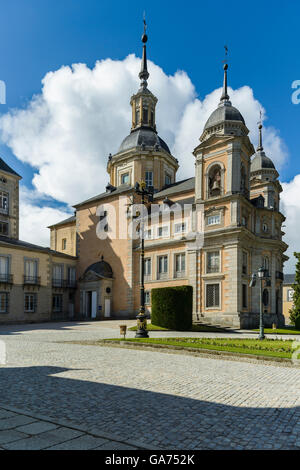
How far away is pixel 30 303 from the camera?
3766 cm

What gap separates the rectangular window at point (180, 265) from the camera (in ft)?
121

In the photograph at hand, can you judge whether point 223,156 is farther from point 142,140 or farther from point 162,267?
point 142,140

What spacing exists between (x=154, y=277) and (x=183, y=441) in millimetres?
34252

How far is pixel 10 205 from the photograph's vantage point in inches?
1807

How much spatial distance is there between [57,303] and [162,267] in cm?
1338

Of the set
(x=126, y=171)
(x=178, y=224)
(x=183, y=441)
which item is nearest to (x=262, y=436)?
(x=183, y=441)

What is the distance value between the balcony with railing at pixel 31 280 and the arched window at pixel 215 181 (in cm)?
2038

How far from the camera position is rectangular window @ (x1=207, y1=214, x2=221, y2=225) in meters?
34.4

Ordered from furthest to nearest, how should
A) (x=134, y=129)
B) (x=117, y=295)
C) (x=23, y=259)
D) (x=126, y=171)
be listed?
(x=134, y=129), (x=126, y=171), (x=117, y=295), (x=23, y=259)

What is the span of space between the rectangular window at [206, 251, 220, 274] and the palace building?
0.12m

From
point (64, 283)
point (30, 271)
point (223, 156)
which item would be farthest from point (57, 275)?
point (223, 156)

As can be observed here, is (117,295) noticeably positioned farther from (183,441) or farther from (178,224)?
(183,441)

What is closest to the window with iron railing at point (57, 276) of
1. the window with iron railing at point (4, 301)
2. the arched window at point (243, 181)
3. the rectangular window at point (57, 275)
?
the rectangular window at point (57, 275)

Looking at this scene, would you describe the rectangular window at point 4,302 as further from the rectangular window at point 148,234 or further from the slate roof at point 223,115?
the slate roof at point 223,115
